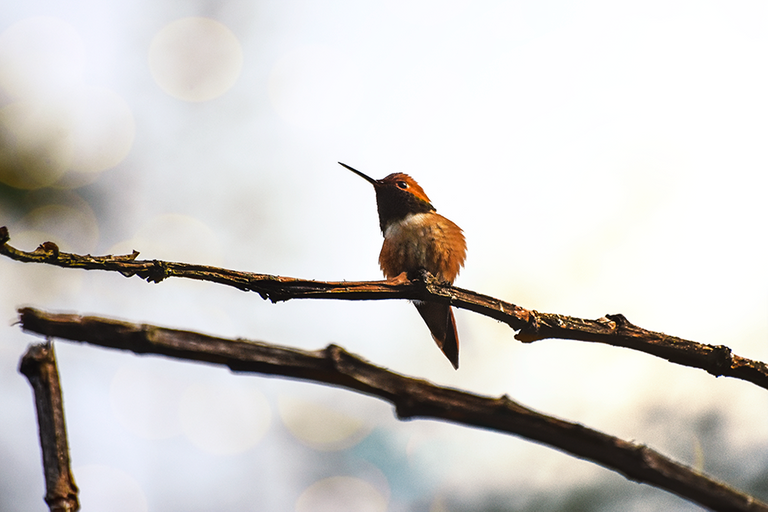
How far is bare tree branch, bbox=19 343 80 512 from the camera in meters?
0.79

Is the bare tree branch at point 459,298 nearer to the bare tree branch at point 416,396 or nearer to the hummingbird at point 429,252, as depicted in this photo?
the bare tree branch at point 416,396

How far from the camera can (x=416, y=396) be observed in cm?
90

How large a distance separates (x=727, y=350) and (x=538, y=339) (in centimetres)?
77

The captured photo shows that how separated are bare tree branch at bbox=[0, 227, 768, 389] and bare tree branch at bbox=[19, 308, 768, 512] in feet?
3.43

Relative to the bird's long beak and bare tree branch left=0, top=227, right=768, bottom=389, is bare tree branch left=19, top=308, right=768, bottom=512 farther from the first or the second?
the bird's long beak

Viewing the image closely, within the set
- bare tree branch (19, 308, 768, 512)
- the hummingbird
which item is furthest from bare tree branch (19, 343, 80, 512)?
the hummingbird

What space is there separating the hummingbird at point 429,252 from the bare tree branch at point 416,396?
3.39 meters

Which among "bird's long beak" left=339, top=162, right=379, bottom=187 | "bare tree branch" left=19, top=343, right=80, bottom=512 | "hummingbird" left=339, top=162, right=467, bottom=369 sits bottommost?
"bare tree branch" left=19, top=343, right=80, bottom=512

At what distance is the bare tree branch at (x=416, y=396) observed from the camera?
813mm

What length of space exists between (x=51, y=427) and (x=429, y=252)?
3839 mm

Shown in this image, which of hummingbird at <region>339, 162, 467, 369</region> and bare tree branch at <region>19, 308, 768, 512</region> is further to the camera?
hummingbird at <region>339, 162, 467, 369</region>

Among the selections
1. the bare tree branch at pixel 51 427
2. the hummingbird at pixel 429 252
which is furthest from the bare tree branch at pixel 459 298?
the hummingbird at pixel 429 252

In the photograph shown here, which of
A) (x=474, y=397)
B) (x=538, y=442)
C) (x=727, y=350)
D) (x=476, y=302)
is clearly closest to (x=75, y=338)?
(x=474, y=397)

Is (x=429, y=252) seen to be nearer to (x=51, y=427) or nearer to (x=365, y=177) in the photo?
(x=365, y=177)
